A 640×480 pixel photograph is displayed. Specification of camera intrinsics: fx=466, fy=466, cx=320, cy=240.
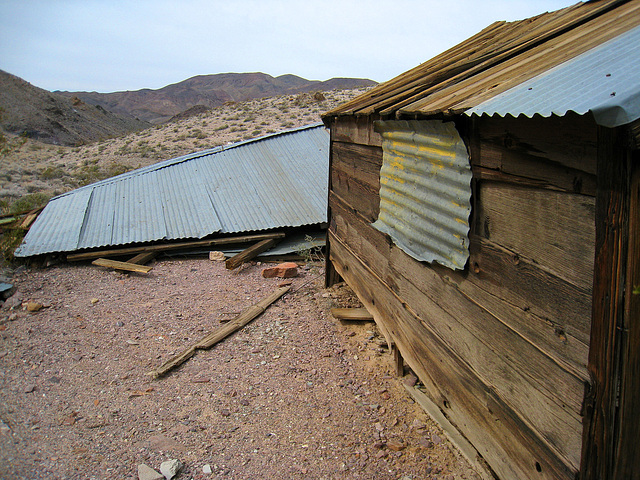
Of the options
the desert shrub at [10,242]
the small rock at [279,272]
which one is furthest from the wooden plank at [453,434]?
the desert shrub at [10,242]

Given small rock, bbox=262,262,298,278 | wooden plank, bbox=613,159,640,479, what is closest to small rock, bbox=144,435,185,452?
wooden plank, bbox=613,159,640,479

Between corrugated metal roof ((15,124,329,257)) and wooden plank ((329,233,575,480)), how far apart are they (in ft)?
14.8

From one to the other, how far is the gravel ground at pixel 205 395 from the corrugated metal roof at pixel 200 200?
1813 millimetres

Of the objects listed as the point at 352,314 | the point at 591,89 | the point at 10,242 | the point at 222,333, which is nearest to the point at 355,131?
the point at 352,314

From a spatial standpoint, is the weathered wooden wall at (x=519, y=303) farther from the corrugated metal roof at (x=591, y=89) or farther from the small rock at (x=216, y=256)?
the small rock at (x=216, y=256)

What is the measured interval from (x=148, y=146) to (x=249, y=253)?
17.6m

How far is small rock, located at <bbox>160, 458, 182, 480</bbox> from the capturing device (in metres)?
2.97

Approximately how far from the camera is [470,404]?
2768 millimetres

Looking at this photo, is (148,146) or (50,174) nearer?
(50,174)

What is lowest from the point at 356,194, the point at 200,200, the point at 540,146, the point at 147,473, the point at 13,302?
the point at 13,302

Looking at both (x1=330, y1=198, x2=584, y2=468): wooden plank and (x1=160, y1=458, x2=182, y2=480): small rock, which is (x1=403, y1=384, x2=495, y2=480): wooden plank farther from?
(x1=160, y1=458, x2=182, y2=480): small rock

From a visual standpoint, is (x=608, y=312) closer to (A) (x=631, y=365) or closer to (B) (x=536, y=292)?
(A) (x=631, y=365)

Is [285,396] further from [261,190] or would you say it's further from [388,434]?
[261,190]

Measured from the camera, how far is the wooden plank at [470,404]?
2.17 m
